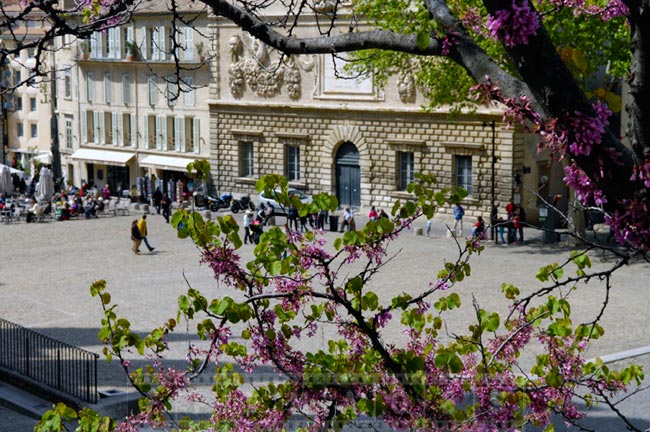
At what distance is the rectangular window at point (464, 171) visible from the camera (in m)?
40.7

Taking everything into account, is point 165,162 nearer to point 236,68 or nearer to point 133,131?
point 133,131

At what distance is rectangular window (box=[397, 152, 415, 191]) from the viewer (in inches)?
1686

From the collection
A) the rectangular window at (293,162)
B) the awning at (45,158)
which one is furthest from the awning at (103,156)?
the rectangular window at (293,162)

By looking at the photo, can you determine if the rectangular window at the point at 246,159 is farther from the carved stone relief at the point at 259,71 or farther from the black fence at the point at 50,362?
the black fence at the point at 50,362

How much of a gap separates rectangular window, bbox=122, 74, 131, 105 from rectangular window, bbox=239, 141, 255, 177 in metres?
8.48

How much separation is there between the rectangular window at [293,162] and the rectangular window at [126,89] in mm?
10881

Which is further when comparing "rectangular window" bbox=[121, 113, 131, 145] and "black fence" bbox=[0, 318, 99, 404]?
"rectangular window" bbox=[121, 113, 131, 145]

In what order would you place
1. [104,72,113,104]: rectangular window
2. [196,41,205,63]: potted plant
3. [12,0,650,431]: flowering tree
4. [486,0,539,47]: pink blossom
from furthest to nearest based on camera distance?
[104,72,113,104]: rectangular window, [196,41,205,63]: potted plant, [12,0,650,431]: flowering tree, [486,0,539,47]: pink blossom

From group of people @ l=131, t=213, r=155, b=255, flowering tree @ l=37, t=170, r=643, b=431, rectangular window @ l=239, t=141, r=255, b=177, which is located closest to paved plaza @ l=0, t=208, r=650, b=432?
group of people @ l=131, t=213, r=155, b=255

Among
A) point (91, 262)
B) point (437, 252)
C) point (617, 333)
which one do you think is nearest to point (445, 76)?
point (437, 252)

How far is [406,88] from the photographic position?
4212cm

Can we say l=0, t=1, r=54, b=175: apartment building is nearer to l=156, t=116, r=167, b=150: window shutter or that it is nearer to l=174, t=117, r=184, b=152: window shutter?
l=156, t=116, r=167, b=150: window shutter

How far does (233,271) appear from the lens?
6.07 metres

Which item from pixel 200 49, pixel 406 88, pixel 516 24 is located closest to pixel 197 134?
pixel 200 49
